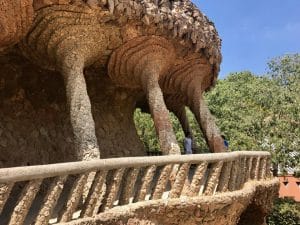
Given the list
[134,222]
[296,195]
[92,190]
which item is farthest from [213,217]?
[296,195]

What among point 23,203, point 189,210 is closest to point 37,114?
point 189,210

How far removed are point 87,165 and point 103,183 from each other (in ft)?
1.24

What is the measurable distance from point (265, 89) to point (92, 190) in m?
15.3

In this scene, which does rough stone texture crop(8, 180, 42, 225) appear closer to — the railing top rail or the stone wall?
the railing top rail

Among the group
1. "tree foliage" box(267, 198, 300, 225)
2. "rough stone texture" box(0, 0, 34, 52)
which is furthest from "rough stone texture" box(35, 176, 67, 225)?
"tree foliage" box(267, 198, 300, 225)

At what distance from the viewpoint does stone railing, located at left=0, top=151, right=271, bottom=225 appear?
154 inches

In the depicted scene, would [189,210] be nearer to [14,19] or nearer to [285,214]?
[14,19]

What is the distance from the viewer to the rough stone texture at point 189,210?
4797 mm

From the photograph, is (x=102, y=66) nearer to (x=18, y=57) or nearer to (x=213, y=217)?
(x=18, y=57)

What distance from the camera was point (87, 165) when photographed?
4430 millimetres

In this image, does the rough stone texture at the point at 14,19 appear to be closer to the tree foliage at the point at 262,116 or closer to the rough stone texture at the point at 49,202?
the rough stone texture at the point at 49,202

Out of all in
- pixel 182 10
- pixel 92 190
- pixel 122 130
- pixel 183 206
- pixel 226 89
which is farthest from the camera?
pixel 226 89

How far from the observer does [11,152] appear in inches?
282

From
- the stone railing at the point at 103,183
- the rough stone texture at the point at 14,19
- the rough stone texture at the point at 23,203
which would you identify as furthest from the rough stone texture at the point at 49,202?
the rough stone texture at the point at 14,19
